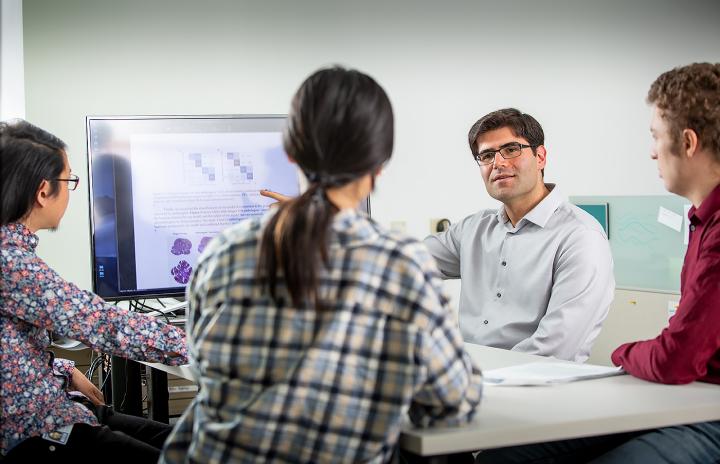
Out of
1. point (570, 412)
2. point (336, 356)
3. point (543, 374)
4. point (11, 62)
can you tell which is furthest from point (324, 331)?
point (11, 62)

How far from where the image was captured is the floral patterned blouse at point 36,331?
1576mm

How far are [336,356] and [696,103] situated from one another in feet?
2.96

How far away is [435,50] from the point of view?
410cm

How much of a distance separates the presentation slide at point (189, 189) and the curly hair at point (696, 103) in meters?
1.23

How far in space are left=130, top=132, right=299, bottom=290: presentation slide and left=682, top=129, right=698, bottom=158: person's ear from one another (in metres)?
1.24

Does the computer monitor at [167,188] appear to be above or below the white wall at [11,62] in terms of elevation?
below

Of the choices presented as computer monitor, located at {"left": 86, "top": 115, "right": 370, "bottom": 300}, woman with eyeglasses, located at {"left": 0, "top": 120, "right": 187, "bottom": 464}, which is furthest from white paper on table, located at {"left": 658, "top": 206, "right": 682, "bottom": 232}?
woman with eyeglasses, located at {"left": 0, "top": 120, "right": 187, "bottom": 464}

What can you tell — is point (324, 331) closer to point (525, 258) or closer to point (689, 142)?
point (689, 142)

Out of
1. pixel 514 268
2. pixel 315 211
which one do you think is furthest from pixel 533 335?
pixel 315 211

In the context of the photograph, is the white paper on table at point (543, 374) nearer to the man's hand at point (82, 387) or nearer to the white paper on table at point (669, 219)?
the man's hand at point (82, 387)

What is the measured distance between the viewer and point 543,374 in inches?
62.5

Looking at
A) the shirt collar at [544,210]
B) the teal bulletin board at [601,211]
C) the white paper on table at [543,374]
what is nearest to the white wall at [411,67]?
the teal bulletin board at [601,211]

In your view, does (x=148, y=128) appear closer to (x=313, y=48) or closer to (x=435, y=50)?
(x=313, y=48)

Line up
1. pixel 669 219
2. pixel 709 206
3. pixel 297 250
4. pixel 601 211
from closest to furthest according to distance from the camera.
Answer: pixel 297 250 < pixel 709 206 < pixel 669 219 < pixel 601 211
